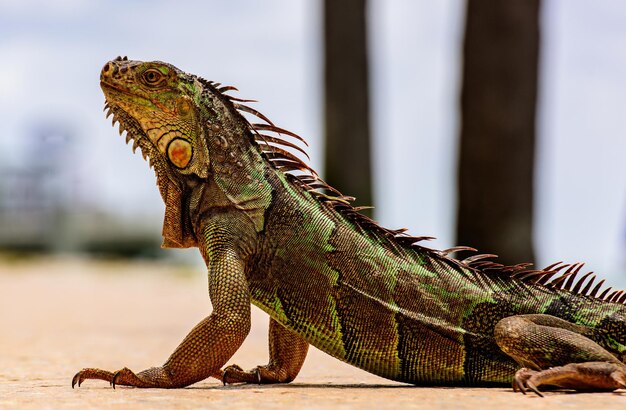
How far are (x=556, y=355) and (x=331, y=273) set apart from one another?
4.21ft

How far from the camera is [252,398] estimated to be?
4895mm

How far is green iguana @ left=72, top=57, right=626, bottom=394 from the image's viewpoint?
5.64 metres

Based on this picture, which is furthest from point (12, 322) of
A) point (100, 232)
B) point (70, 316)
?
point (100, 232)

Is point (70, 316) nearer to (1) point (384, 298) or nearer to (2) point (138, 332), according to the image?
(2) point (138, 332)

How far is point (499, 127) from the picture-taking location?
11.5 m

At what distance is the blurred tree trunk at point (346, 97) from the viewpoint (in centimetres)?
1467

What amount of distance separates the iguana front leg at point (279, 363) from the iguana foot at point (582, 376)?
5.21 ft

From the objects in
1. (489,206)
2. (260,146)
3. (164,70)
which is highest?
(164,70)

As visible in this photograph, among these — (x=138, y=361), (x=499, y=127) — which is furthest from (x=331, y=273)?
(x=499, y=127)

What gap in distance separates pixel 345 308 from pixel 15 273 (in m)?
17.4

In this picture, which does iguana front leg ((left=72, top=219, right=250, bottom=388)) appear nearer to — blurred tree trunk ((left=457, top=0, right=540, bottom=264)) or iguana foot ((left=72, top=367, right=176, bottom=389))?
iguana foot ((left=72, top=367, right=176, bottom=389))

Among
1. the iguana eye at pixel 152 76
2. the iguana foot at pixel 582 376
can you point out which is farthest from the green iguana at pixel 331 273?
the iguana foot at pixel 582 376

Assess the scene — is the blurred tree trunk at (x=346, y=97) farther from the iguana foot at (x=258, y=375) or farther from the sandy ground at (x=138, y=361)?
the iguana foot at (x=258, y=375)

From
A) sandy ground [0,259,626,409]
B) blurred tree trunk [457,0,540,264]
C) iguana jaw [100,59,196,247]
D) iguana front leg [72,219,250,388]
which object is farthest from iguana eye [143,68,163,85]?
blurred tree trunk [457,0,540,264]
